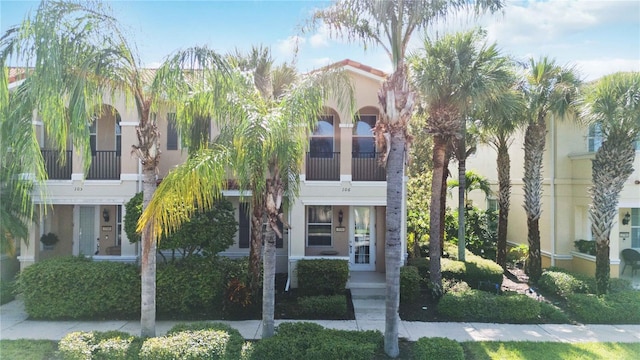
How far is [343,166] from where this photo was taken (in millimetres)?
12703

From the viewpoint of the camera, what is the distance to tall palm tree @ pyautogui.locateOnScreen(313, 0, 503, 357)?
315 inches

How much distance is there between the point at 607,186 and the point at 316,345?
10198mm

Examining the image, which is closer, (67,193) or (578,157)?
(67,193)

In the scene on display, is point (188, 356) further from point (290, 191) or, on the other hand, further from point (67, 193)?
point (67, 193)

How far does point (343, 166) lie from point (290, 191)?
12.5 ft

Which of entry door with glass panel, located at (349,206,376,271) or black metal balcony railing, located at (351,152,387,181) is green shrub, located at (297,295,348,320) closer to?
entry door with glass panel, located at (349,206,376,271)

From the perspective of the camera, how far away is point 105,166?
12789mm

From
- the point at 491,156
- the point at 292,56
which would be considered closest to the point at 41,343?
the point at 292,56

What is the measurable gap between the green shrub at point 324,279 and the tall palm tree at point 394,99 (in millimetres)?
3655

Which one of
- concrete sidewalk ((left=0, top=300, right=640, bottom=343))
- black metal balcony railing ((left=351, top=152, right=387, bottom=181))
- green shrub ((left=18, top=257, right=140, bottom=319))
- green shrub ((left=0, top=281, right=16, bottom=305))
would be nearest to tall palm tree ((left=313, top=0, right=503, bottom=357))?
concrete sidewalk ((left=0, top=300, right=640, bottom=343))

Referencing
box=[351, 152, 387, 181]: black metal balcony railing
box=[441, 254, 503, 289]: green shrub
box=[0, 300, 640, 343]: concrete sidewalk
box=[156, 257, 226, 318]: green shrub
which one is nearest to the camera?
box=[0, 300, 640, 343]: concrete sidewalk

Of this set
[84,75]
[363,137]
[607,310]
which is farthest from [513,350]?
[84,75]

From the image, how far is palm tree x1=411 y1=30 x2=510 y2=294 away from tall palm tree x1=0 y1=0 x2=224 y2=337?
6255mm

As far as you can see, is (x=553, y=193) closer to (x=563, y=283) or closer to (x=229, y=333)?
(x=563, y=283)
